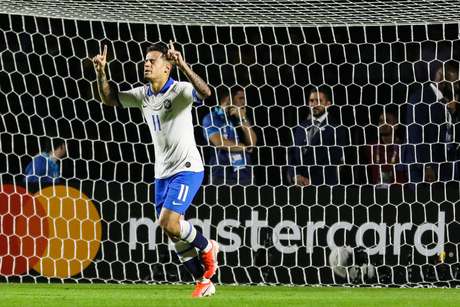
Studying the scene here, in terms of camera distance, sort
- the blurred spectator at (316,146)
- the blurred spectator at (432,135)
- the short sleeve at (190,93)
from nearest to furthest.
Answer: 1. the short sleeve at (190,93)
2. the blurred spectator at (432,135)
3. the blurred spectator at (316,146)

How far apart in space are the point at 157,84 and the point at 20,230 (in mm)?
2678

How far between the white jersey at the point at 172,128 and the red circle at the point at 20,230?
2.27 meters

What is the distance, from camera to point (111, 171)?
440 inches

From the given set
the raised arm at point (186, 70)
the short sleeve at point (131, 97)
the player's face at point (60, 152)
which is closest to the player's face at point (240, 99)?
the player's face at point (60, 152)

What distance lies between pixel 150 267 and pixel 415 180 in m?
2.56

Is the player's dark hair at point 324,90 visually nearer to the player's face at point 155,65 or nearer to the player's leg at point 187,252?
the player's face at point 155,65

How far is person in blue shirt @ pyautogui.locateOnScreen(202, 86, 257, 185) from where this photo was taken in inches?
436

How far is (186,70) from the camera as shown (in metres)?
7.73

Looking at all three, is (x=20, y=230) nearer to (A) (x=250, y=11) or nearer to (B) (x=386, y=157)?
(A) (x=250, y=11)

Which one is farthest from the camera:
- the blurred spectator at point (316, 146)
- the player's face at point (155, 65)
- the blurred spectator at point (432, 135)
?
the blurred spectator at point (316, 146)

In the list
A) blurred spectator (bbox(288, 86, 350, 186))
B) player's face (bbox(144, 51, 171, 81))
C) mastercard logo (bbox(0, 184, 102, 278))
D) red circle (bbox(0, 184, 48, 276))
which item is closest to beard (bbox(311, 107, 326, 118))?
blurred spectator (bbox(288, 86, 350, 186))

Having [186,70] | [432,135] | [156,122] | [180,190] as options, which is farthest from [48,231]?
[432,135]

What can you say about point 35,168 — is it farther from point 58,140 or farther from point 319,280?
point 319,280

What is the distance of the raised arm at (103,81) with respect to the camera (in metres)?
8.41
